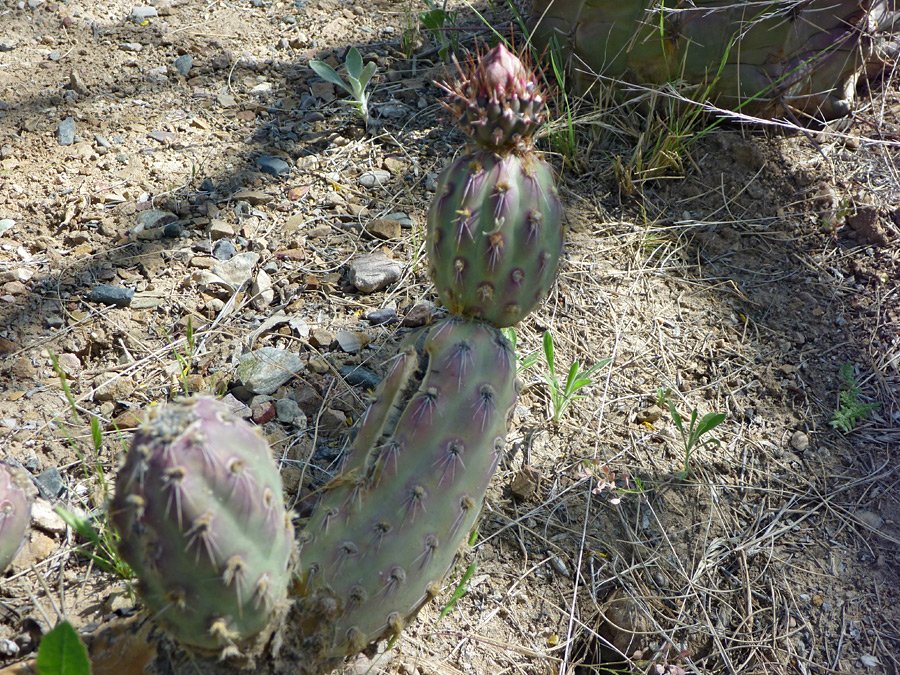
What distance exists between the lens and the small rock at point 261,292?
2.27 metres

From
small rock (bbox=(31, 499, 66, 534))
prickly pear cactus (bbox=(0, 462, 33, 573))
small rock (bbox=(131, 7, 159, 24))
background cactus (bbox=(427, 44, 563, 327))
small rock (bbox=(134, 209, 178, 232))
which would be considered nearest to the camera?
prickly pear cactus (bbox=(0, 462, 33, 573))

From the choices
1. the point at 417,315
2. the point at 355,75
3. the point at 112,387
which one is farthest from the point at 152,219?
the point at 417,315

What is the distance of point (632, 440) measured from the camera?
2.12m

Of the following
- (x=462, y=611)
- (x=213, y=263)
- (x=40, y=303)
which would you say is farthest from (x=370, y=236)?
(x=462, y=611)

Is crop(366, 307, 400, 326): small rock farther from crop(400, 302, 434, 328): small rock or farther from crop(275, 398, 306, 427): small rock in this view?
crop(275, 398, 306, 427): small rock

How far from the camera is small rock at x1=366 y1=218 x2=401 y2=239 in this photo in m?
2.49

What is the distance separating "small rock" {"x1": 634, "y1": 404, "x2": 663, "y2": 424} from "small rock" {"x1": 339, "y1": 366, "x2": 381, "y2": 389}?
2.76 feet

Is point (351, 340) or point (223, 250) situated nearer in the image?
point (351, 340)

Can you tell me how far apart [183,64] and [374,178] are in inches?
42.6

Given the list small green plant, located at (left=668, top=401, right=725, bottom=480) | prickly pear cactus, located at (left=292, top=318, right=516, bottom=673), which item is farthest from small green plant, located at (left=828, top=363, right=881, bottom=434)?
prickly pear cactus, located at (left=292, top=318, right=516, bottom=673)

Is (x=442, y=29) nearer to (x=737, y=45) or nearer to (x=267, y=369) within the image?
(x=737, y=45)

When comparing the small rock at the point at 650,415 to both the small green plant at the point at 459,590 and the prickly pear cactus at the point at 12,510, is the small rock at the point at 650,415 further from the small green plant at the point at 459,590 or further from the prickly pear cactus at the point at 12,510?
the prickly pear cactus at the point at 12,510

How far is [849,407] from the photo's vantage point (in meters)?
2.19

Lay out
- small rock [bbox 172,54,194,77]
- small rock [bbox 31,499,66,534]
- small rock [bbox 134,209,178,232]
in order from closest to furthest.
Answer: small rock [bbox 31,499,66,534] → small rock [bbox 134,209,178,232] → small rock [bbox 172,54,194,77]
